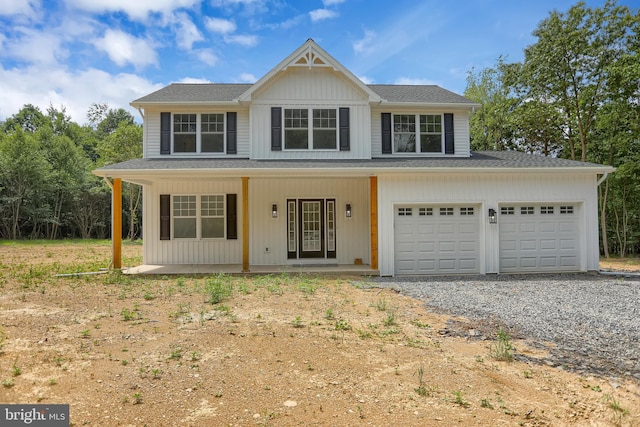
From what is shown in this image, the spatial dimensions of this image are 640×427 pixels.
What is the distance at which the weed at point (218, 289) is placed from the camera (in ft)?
24.1

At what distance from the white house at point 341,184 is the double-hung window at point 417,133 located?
35mm

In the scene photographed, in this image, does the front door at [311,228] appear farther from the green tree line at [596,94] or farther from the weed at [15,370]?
the green tree line at [596,94]

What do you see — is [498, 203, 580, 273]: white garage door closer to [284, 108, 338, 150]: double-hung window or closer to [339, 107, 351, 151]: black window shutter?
[339, 107, 351, 151]: black window shutter

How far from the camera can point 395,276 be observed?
1065cm

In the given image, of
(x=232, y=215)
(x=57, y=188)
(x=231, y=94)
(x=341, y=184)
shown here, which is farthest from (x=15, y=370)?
(x=57, y=188)

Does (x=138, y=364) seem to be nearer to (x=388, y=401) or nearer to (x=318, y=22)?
(x=388, y=401)

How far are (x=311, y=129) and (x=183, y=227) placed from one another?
5200mm

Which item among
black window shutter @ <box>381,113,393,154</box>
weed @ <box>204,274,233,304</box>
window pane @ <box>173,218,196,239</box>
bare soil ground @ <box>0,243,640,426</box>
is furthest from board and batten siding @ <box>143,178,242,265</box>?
bare soil ground @ <box>0,243,640,426</box>

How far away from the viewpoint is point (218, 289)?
7.81 m

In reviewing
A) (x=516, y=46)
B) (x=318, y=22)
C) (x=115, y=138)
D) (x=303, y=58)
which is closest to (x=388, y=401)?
(x=303, y=58)

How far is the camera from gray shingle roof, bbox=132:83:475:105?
41.1 ft

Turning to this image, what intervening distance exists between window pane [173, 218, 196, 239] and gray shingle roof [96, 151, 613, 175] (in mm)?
1981

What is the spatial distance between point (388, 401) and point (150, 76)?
18.7 metres

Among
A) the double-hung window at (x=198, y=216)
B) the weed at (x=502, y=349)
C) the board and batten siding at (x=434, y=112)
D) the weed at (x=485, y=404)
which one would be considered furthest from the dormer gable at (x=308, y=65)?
the weed at (x=485, y=404)
